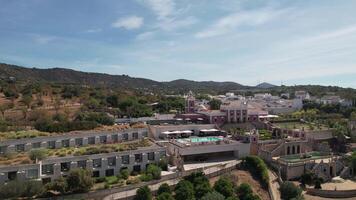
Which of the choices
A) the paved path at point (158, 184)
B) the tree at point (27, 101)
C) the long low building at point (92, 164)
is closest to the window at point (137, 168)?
the long low building at point (92, 164)

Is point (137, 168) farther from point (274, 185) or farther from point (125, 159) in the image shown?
point (274, 185)

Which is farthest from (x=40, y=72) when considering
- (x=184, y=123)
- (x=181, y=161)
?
(x=181, y=161)

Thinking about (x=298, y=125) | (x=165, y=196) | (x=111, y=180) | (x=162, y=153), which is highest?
(x=298, y=125)

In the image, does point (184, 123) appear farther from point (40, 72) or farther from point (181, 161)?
A: point (40, 72)

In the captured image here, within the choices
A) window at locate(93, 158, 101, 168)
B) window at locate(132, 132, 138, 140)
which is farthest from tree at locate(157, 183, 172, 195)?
window at locate(132, 132, 138, 140)

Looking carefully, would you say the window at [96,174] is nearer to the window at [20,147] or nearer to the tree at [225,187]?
the window at [20,147]

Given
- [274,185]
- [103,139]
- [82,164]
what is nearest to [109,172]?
[82,164]
